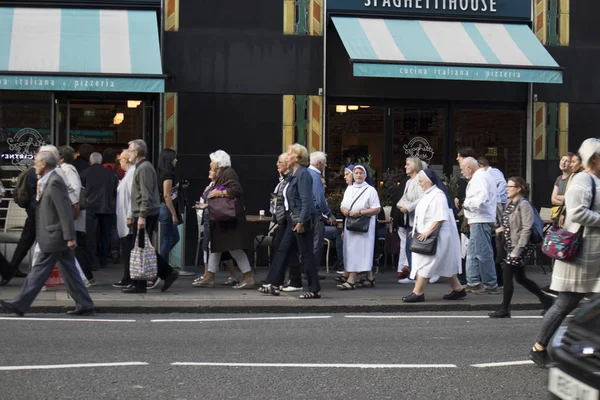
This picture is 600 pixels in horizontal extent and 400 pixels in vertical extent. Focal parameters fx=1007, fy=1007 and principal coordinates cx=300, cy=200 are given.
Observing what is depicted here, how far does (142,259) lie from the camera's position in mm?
12281

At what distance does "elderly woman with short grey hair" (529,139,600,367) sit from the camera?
25.6 feet

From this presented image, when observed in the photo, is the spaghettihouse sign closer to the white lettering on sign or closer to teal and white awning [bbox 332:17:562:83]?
the white lettering on sign

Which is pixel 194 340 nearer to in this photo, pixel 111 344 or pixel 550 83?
pixel 111 344

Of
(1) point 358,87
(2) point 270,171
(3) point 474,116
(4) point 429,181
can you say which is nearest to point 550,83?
(3) point 474,116

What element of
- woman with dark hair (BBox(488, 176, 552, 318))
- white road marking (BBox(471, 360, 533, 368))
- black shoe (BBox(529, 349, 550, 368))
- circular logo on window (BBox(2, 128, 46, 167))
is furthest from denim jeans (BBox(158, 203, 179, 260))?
black shoe (BBox(529, 349, 550, 368))

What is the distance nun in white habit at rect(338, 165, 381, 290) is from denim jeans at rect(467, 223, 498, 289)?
1321mm

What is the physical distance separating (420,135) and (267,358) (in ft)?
31.5

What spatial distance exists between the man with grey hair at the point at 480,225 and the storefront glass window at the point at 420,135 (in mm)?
3792

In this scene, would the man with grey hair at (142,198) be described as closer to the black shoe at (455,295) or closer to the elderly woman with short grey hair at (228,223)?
the elderly woman with short grey hair at (228,223)

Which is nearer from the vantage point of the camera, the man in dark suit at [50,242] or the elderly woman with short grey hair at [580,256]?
the elderly woman with short grey hair at [580,256]

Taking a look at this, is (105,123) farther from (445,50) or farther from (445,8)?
(445,8)

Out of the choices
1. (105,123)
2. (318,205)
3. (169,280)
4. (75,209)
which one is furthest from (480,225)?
(105,123)

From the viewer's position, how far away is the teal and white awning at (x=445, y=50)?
51.5 ft

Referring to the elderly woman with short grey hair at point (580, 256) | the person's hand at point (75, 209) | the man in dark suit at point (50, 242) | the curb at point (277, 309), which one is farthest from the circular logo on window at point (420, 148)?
the elderly woman with short grey hair at point (580, 256)
